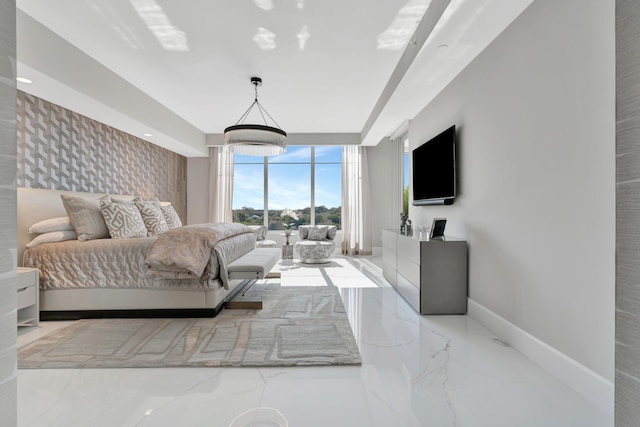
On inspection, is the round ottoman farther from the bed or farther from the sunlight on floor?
the bed

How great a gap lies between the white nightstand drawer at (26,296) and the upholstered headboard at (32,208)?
53 cm

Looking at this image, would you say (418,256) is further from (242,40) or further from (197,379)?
(242,40)

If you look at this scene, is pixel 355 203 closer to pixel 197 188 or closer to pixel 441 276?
pixel 197 188

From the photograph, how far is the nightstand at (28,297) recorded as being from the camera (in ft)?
A: 7.88

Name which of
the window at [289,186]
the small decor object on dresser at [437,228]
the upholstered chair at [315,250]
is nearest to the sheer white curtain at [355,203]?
the window at [289,186]

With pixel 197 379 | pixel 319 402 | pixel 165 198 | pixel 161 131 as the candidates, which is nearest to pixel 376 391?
pixel 319 402

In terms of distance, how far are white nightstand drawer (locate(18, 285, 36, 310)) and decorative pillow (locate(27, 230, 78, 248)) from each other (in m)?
0.49

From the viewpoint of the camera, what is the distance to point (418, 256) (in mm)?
2857

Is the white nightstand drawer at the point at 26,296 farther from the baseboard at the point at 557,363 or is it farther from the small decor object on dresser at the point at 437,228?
the baseboard at the point at 557,363

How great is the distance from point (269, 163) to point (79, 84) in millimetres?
4144

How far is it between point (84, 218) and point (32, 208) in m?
0.52

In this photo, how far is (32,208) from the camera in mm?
2982

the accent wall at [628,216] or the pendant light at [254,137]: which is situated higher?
the pendant light at [254,137]

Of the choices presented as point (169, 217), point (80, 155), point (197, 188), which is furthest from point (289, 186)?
point (80, 155)
